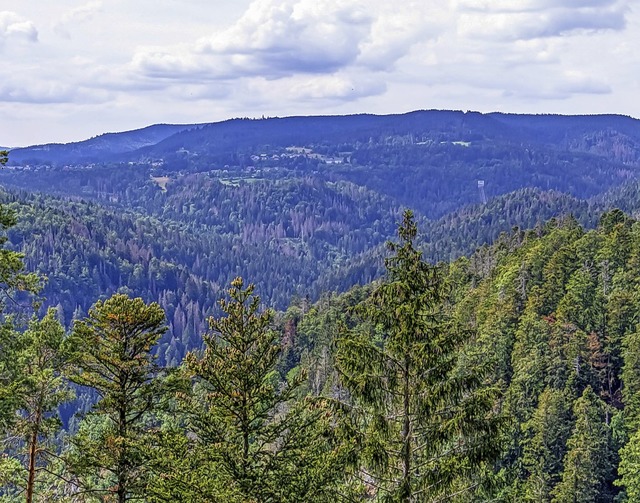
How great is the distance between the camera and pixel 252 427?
21.4m

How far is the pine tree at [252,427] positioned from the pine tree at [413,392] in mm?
1340

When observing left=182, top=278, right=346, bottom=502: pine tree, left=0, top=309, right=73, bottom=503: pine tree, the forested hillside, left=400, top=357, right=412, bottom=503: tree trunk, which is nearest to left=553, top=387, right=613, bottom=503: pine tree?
the forested hillside

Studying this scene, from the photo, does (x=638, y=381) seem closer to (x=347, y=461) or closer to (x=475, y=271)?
(x=347, y=461)

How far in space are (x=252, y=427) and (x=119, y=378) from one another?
5.06m

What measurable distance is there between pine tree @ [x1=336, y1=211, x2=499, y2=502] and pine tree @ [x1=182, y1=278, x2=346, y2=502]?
52.7 inches

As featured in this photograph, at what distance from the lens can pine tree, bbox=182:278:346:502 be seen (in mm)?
19969

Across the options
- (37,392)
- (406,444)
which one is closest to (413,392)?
(406,444)

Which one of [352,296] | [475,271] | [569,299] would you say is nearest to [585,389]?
[569,299]

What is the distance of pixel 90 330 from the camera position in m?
23.9

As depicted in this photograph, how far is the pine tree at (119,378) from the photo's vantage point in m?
22.7

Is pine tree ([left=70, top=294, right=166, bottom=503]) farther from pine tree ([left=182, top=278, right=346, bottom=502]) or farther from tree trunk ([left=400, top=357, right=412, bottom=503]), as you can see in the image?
tree trunk ([left=400, top=357, right=412, bottom=503])

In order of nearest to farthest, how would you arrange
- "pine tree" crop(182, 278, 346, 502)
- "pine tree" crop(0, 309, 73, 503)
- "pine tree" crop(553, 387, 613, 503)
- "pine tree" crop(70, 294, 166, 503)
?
"pine tree" crop(182, 278, 346, 502) → "pine tree" crop(0, 309, 73, 503) → "pine tree" crop(70, 294, 166, 503) → "pine tree" crop(553, 387, 613, 503)

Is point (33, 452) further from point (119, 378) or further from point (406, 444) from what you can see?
point (406, 444)

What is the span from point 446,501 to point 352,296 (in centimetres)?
13415
